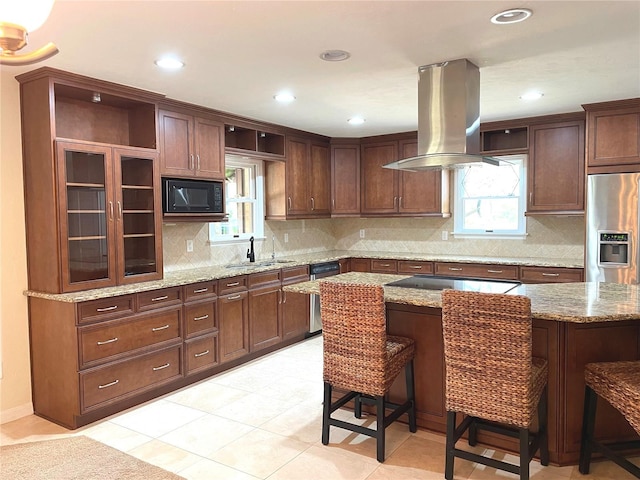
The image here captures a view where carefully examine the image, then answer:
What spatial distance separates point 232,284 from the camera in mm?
4434

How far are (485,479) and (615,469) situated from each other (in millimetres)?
742

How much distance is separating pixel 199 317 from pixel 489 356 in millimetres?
2577

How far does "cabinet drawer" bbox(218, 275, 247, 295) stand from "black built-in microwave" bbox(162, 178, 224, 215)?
65cm

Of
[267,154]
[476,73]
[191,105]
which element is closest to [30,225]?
[191,105]

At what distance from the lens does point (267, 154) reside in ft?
17.3

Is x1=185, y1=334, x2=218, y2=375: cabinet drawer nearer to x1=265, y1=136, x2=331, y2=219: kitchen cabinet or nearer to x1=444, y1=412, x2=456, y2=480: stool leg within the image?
x1=265, y1=136, x2=331, y2=219: kitchen cabinet

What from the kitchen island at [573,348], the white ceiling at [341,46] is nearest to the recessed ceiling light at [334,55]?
the white ceiling at [341,46]

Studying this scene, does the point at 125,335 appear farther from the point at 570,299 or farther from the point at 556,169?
the point at 556,169

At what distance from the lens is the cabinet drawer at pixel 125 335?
3262 millimetres

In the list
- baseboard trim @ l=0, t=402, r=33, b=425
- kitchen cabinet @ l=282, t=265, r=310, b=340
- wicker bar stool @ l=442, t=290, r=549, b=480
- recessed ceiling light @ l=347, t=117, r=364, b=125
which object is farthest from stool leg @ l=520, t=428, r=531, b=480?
recessed ceiling light @ l=347, t=117, r=364, b=125

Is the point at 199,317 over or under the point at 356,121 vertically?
under

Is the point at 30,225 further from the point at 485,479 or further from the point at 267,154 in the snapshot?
the point at 485,479

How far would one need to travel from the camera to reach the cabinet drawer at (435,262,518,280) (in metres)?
5.04

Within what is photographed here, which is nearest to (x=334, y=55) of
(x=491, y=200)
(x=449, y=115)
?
(x=449, y=115)
